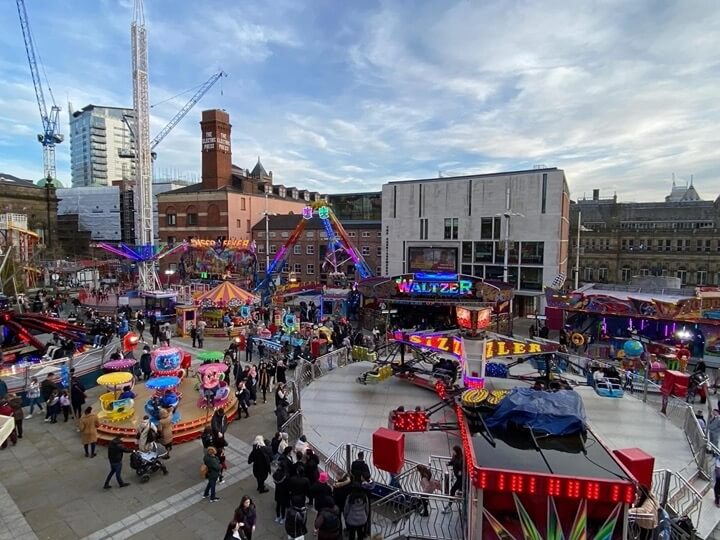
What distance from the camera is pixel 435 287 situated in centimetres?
3014

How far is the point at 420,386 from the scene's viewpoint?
18.1 meters

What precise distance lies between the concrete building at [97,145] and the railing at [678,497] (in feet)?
423

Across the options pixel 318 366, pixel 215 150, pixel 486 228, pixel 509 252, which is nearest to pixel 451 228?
pixel 486 228

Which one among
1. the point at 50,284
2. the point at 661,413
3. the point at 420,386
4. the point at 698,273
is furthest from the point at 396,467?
the point at 698,273

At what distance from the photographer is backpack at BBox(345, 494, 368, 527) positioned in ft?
27.1

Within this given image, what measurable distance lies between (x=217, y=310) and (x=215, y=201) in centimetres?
3198

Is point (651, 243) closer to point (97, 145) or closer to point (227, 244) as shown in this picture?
point (227, 244)

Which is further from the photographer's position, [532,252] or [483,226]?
[483,226]

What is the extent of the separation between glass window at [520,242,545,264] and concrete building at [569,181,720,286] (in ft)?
84.3

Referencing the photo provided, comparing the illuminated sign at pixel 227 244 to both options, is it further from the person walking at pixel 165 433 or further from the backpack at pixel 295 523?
the backpack at pixel 295 523

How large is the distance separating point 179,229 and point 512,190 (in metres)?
44.7

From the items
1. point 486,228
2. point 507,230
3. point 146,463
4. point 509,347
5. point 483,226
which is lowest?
point 146,463

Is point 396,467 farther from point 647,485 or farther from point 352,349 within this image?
point 352,349

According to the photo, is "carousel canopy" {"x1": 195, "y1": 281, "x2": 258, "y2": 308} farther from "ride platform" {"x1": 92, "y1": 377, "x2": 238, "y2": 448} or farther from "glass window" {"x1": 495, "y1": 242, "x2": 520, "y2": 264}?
"glass window" {"x1": 495, "y1": 242, "x2": 520, "y2": 264}
